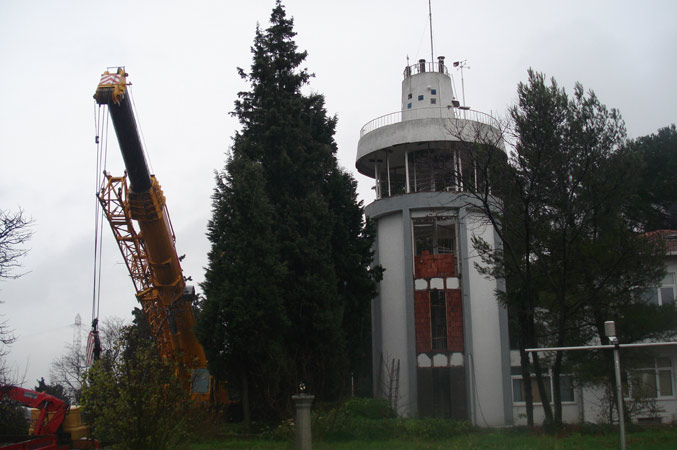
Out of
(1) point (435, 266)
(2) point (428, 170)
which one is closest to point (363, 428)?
(1) point (435, 266)

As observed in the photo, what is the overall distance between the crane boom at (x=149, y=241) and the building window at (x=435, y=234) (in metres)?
10.5

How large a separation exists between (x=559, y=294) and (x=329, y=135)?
11106mm

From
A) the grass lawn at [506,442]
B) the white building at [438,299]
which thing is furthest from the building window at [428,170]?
the grass lawn at [506,442]

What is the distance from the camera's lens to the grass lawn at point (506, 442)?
57.2 ft

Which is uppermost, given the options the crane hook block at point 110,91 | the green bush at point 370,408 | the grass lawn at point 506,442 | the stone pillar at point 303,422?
the crane hook block at point 110,91

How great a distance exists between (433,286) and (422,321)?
1512 mm

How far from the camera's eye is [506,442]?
18.5 meters

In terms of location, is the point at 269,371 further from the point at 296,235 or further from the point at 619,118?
the point at 619,118

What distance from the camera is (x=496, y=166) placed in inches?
851

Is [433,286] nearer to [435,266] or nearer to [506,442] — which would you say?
[435,266]

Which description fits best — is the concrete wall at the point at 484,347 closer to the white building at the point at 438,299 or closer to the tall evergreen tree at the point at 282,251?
the white building at the point at 438,299

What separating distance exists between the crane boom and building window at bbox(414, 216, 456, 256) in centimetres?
1050

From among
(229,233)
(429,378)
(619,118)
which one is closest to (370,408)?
(429,378)

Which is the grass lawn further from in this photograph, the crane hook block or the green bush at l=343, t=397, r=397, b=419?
the crane hook block
